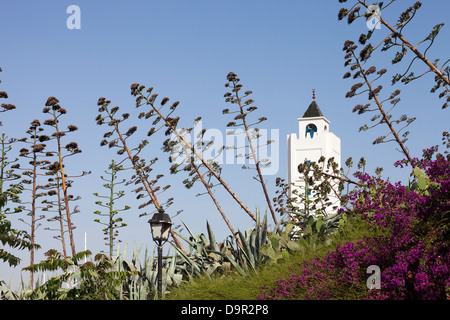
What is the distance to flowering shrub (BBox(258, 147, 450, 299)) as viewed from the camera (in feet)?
21.8

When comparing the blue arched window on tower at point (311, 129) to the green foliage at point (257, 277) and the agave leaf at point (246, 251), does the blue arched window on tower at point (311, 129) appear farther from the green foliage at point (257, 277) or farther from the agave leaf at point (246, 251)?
the agave leaf at point (246, 251)

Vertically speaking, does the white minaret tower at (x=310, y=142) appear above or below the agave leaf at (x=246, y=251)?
above

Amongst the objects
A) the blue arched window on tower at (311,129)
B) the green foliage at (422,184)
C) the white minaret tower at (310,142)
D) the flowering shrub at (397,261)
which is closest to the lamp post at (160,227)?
the flowering shrub at (397,261)

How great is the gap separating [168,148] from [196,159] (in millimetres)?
927

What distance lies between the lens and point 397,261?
6.77m

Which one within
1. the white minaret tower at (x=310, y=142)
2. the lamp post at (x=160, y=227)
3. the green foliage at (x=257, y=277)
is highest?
the white minaret tower at (x=310, y=142)

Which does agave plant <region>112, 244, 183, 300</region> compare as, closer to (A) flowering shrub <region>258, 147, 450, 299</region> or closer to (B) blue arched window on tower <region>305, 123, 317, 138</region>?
(A) flowering shrub <region>258, 147, 450, 299</region>

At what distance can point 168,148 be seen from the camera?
48.8ft

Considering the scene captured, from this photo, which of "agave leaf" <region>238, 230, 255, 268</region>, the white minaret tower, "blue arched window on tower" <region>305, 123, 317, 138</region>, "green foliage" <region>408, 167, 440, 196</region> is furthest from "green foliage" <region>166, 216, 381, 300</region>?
"blue arched window on tower" <region>305, 123, 317, 138</region>

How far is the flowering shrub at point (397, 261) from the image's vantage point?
261 inches

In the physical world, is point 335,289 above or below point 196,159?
below

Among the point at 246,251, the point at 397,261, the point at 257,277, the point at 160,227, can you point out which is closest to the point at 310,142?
the point at 160,227

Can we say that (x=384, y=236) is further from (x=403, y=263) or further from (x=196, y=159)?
(x=196, y=159)
